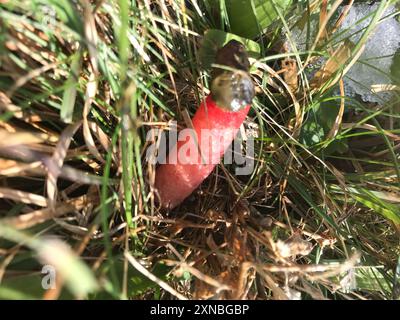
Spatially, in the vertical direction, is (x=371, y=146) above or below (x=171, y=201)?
above

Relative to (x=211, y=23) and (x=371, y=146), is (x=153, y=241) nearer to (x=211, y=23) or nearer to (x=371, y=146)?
(x=211, y=23)

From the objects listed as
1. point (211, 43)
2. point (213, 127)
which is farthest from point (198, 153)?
point (211, 43)

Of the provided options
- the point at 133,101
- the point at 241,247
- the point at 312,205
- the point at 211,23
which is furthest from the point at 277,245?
the point at 211,23

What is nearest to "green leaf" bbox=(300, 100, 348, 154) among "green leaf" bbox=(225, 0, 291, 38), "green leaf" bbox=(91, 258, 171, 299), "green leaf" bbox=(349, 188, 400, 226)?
"green leaf" bbox=(349, 188, 400, 226)

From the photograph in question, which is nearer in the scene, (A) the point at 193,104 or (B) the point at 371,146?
(A) the point at 193,104
